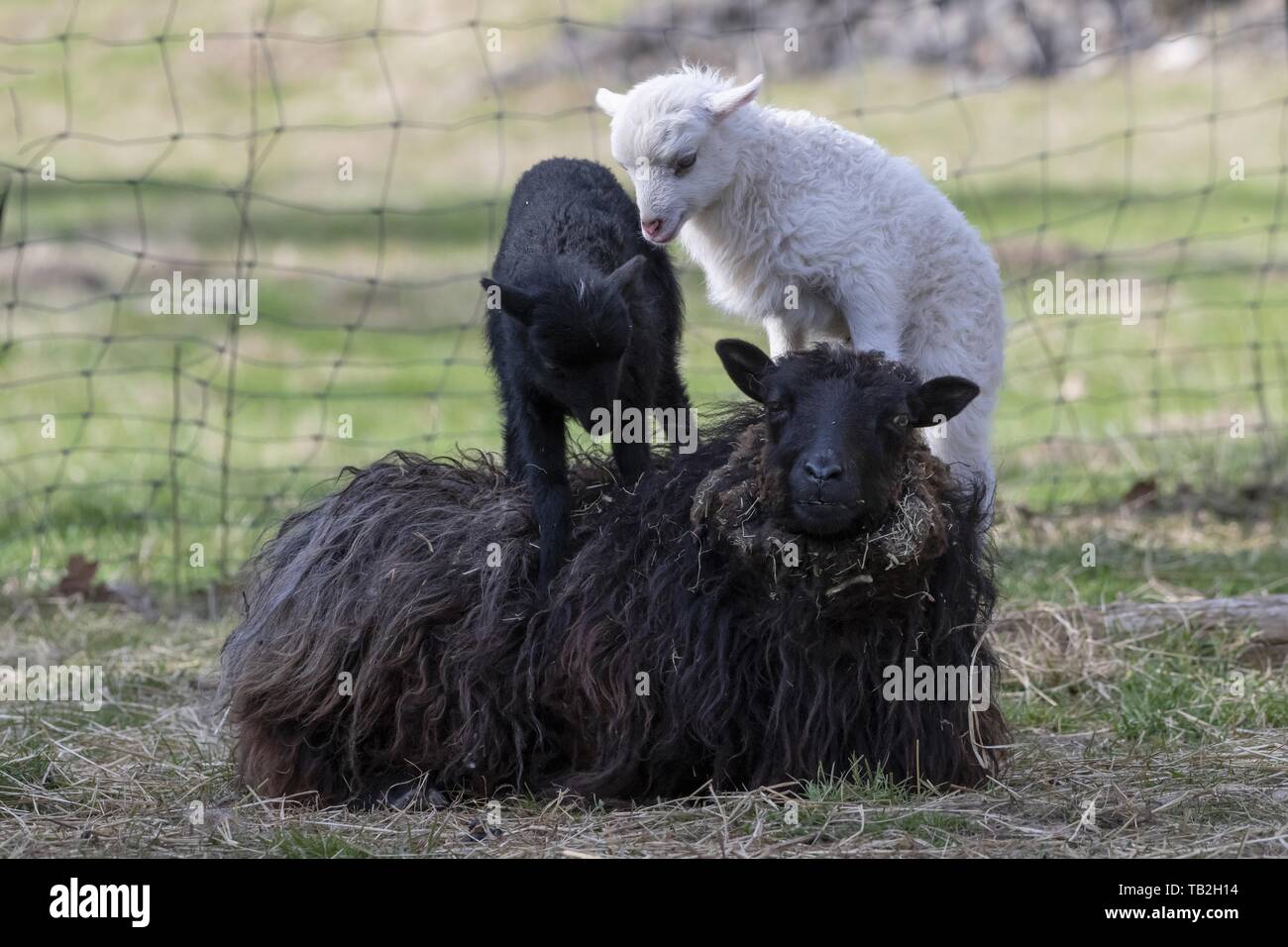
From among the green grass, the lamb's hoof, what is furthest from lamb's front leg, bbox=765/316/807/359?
the lamb's hoof

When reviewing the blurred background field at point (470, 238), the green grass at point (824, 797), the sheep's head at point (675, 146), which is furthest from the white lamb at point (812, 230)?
the green grass at point (824, 797)

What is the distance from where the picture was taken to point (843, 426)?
15.6 ft

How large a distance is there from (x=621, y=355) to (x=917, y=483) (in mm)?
986

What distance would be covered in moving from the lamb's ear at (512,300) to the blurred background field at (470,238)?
1.92 metres

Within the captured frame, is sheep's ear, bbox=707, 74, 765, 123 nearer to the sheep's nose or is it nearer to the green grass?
the sheep's nose

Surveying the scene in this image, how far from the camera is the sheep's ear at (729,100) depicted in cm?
512

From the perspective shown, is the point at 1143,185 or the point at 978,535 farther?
the point at 1143,185

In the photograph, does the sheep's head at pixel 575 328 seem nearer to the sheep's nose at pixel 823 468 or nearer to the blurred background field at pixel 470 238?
the sheep's nose at pixel 823 468

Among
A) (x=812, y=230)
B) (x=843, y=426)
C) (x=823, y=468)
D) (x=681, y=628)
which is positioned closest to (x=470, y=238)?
(x=812, y=230)

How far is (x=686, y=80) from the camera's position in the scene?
523 centimetres

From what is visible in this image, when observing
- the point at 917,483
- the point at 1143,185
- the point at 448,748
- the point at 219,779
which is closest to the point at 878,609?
the point at 917,483

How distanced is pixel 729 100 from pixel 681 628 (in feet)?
5.48

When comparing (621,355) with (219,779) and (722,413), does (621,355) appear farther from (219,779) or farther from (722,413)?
(219,779)

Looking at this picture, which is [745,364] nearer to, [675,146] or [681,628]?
[675,146]
